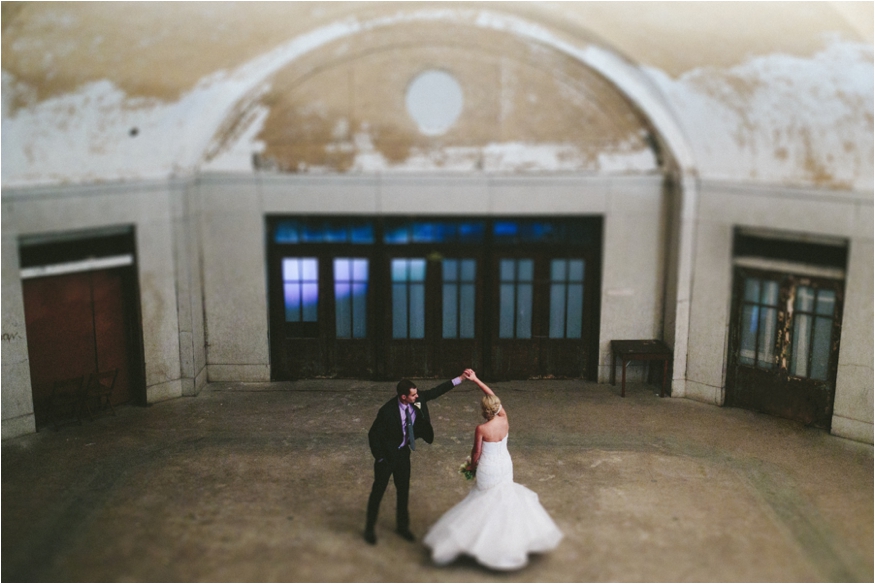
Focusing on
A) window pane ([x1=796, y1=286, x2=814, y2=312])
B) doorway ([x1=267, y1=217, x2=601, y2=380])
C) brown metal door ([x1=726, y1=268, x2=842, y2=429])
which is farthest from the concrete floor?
window pane ([x1=796, y1=286, x2=814, y2=312])

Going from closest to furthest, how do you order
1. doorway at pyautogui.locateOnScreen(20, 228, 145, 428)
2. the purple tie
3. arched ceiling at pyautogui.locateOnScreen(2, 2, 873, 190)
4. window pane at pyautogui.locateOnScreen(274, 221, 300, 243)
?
1. the purple tie
2. arched ceiling at pyautogui.locateOnScreen(2, 2, 873, 190)
3. doorway at pyautogui.locateOnScreen(20, 228, 145, 428)
4. window pane at pyautogui.locateOnScreen(274, 221, 300, 243)

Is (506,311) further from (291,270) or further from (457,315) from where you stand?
(291,270)

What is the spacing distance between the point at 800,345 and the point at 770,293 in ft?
2.60

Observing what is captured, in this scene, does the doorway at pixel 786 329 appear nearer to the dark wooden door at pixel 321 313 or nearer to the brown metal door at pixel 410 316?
the brown metal door at pixel 410 316

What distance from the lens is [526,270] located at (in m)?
13.2

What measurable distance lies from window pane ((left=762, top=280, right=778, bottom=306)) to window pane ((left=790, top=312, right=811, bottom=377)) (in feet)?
1.04

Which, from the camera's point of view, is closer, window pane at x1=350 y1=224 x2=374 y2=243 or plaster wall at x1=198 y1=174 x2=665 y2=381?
plaster wall at x1=198 y1=174 x2=665 y2=381

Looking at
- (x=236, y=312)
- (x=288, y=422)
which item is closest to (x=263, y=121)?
(x=236, y=312)

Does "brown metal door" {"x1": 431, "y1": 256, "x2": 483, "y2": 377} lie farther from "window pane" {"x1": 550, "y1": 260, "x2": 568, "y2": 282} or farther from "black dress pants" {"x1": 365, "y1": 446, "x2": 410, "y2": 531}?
"black dress pants" {"x1": 365, "y1": 446, "x2": 410, "y2": 531}

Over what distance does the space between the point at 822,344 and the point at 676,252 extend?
90.0 inches

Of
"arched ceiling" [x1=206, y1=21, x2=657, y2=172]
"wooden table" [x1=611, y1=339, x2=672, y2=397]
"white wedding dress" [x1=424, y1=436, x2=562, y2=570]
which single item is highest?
"arched ceiling" [x1=206, y1=21, x2=657, y2=172]

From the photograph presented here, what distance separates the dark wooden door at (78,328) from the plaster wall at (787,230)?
7965mm

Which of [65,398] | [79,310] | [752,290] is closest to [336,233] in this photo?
[79,310]

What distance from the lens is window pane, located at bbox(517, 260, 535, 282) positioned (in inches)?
519
